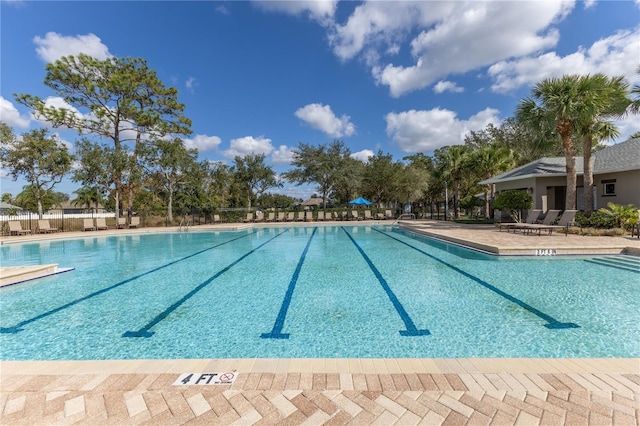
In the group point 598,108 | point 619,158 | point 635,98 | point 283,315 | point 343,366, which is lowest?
point 283,315

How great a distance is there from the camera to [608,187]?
15.0 metres

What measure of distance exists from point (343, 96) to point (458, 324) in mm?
23358

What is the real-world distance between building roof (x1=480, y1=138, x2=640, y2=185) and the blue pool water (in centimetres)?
920

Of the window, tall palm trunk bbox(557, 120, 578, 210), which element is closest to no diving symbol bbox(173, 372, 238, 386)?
tall palm trunk bbox(557, 120, 578, 210)

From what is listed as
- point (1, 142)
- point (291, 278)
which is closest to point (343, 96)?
point (291, 278)

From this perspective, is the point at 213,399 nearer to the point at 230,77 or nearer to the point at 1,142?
the point at 230,77

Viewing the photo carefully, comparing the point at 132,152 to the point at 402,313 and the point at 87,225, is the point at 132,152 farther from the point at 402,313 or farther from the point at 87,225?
the point at 402,313

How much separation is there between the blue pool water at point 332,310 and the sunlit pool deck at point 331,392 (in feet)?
2.44

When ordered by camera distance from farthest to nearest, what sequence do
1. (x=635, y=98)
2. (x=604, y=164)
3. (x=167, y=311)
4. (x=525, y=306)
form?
(x=604, y=164)
(x=635, y=98)
(x=167, y=311)
(x=525, y=306)

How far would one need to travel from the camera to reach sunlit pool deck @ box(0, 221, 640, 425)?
6.37 feet

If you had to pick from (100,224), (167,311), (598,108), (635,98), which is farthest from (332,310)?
(100,224)

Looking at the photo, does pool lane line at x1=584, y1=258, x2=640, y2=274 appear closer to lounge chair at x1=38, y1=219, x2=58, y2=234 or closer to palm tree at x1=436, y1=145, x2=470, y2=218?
palm tree at x1=436, y1=145, x2=470, y2=218

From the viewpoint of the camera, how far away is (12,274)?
20.9ft

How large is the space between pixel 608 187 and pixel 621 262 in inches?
412
